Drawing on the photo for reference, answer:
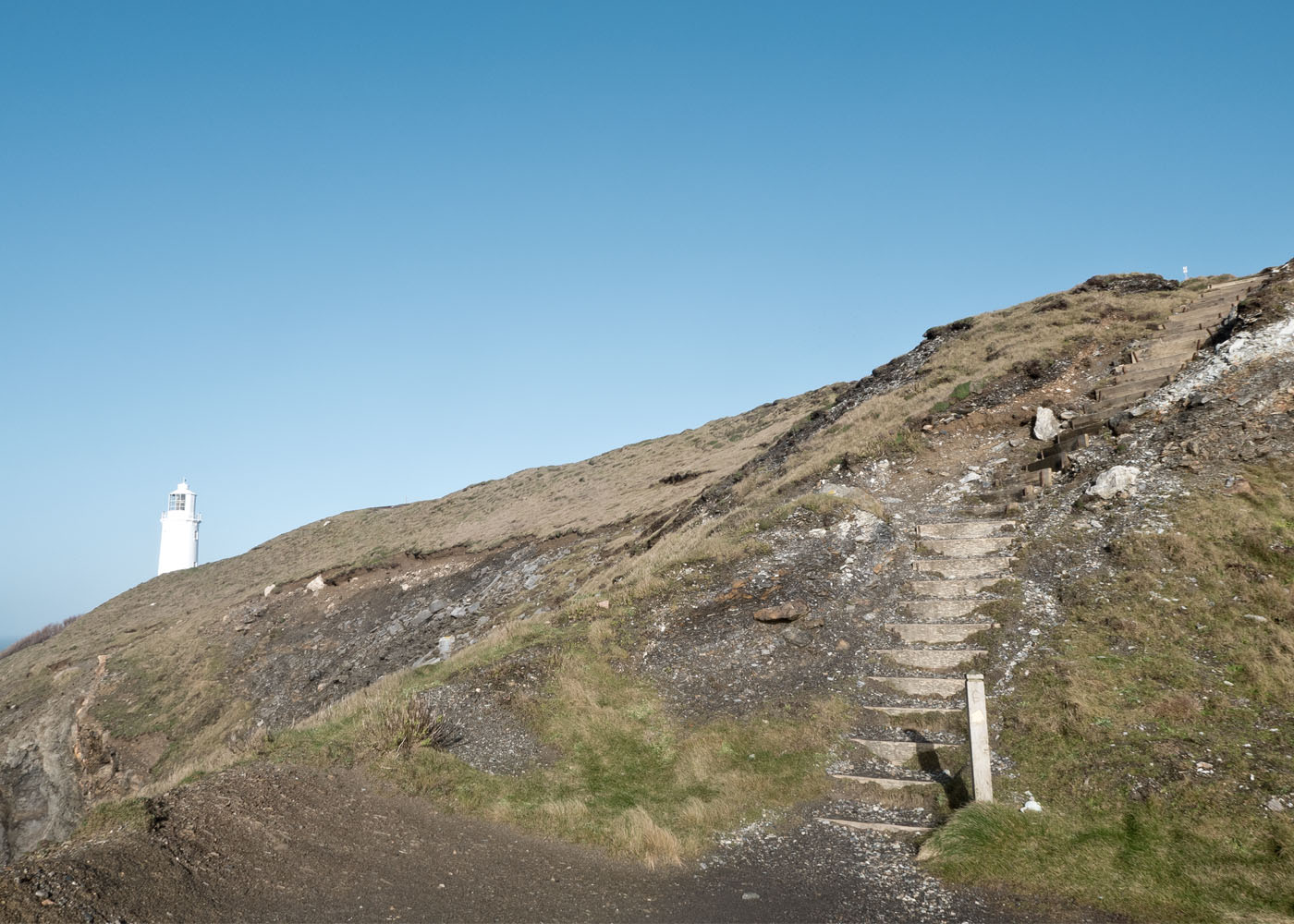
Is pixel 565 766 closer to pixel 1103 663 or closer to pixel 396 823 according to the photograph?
pixel 396 823

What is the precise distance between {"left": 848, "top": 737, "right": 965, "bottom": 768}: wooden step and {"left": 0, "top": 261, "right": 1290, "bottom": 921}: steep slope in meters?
0.08

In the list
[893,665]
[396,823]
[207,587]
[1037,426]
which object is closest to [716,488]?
[1037,426]

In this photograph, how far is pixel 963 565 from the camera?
669 inches

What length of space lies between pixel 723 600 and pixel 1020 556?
641 cm

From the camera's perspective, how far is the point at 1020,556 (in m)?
16.5

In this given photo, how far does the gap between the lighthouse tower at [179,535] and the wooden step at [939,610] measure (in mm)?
83145

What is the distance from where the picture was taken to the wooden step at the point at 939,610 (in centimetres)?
1549

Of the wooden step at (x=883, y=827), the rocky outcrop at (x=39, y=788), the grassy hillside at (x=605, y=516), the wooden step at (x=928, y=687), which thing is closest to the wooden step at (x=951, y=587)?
the wooden step at (x=928, y=687)

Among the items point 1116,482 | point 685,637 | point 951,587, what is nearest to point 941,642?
point 951,587

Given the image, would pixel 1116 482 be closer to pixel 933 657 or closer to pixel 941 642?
pixel 941 642

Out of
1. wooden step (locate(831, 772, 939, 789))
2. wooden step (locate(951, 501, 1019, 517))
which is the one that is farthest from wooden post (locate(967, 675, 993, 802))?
wooden step (locate(951, 501, 1019, 517))

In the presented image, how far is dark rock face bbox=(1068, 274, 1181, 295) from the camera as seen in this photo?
31.2 metres

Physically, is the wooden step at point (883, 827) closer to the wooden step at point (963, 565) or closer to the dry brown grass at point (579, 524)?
the wooden step at point (963, 565)

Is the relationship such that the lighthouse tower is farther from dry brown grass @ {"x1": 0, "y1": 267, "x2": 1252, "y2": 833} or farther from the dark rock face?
the dark rock face
